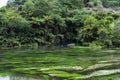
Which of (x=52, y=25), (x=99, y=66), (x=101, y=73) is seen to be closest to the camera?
(x=101, y=73)

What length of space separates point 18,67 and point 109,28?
2430 cm

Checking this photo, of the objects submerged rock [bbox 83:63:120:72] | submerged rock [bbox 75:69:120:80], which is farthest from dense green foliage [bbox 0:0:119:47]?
submerged rock [bbox 75:69:120:80]

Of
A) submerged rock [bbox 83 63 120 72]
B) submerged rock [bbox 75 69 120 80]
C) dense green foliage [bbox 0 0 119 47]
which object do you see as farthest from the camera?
dense green foliage [bbox 0 0 119 47]

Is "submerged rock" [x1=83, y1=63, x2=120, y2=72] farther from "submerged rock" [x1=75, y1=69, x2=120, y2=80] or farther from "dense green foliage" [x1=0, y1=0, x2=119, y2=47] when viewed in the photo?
"dense green foliage" [x1=0, y1=0, x2=119, y2=47]

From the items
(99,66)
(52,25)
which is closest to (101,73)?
(99,66)

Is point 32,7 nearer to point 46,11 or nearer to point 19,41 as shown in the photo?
point 46,11

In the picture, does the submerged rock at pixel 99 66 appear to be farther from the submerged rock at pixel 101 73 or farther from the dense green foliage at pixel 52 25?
the dense green foliage at pixel 52 25

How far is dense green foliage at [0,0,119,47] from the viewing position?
148ft

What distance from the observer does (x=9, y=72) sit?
800 inches

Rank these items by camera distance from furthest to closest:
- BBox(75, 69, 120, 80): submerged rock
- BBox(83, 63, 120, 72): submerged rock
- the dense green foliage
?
the dense green foliage
BBox(83, 63, 120, 72): submerged rock
BBox(75, 69, 120, 80): submerged rock

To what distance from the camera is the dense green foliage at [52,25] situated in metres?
45.2

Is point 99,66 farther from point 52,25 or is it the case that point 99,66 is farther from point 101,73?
point 52,25

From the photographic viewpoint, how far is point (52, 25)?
49.9 metres

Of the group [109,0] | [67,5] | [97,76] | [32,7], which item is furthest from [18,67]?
[109,0]
